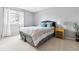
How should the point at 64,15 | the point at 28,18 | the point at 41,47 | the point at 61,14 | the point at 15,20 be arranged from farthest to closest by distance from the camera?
1. the point at 28,18
2. the point at 15,20
3. the point at 61,14
4. the point at 64,15
5. the point at 41,47

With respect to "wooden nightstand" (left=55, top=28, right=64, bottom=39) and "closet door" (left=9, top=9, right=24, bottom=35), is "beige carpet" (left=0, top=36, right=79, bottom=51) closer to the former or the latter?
A: "wooden nightstand" (left=55, top=28, right=64, bottom=39)

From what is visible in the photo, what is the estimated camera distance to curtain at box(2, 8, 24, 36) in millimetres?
4871

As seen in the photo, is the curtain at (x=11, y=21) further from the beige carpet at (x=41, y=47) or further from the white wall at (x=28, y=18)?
the beige carpet at (x=41, y=47)

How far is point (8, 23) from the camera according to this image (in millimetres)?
5062

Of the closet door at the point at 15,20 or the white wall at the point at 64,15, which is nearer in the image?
the white wall at the point at 64,15

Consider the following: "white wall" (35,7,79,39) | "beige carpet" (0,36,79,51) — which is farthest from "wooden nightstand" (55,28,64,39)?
"beige carpet" (0,36,79,51)

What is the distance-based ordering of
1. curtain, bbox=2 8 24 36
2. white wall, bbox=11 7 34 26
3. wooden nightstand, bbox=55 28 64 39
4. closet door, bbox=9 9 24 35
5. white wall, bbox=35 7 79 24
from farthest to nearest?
white wall, bbox=11 7 34 26 < closet door, bbox=9 9 24 35 < curtain, bbox=2 8 24 36 < wooden nightstand, bbox=55 28 64 39 < white wall, bbox=35 7 79 24

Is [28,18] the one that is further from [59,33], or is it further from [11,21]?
[59,33]

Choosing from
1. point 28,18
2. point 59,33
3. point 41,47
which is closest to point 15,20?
point 28,18

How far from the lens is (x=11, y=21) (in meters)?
5.33

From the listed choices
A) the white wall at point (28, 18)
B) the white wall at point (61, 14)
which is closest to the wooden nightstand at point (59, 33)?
the white wall at point (61, 14)

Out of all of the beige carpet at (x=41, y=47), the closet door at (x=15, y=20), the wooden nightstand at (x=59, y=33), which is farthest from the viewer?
the closet door at (x=15, y=20)

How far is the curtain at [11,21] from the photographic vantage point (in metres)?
4.87
